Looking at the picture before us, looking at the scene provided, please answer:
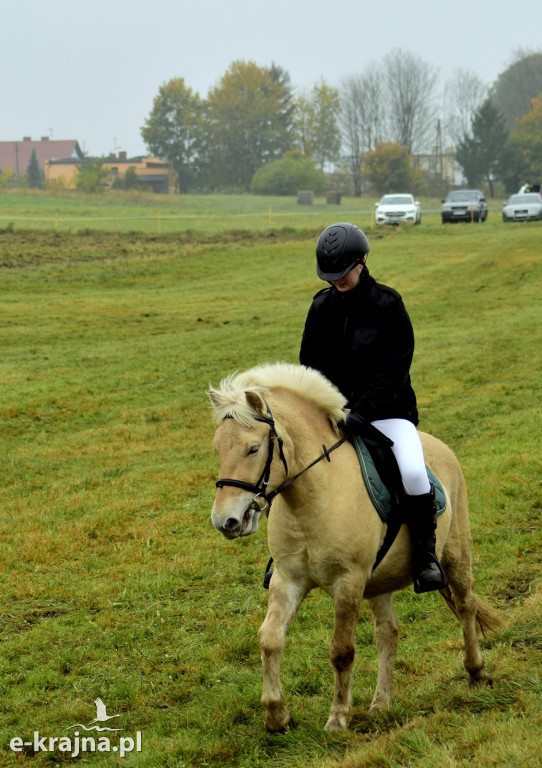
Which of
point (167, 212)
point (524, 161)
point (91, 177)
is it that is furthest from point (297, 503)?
point (91, 177)

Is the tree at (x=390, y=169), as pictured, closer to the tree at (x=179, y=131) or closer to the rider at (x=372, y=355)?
the tree at (x=179, y=131)

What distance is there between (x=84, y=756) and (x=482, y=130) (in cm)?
8508

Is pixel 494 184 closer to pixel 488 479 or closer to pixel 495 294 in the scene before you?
pixel 495 294

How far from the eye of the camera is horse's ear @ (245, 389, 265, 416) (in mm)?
4633

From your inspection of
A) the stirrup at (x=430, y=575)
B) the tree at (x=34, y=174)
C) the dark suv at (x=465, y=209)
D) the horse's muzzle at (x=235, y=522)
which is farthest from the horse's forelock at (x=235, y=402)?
the tree at (x=34, y=174)

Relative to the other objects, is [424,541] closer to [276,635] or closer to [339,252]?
[276,635]

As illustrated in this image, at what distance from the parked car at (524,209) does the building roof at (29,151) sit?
105549mm

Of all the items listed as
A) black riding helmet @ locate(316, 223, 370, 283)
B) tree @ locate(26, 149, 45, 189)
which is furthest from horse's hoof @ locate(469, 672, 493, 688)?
tree @ locate(26, 149, 45, 189)

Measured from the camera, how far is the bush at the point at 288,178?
9588 cm

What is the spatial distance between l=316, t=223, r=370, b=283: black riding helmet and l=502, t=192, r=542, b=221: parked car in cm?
4206

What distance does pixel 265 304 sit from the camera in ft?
89.4

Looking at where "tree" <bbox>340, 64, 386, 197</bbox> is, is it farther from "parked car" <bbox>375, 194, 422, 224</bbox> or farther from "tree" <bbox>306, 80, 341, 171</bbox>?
"parked car" <bbox>375, 194, 422, 224</bbox>

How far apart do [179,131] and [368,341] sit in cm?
10658

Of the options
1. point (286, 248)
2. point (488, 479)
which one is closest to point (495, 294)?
point (286, 248)
